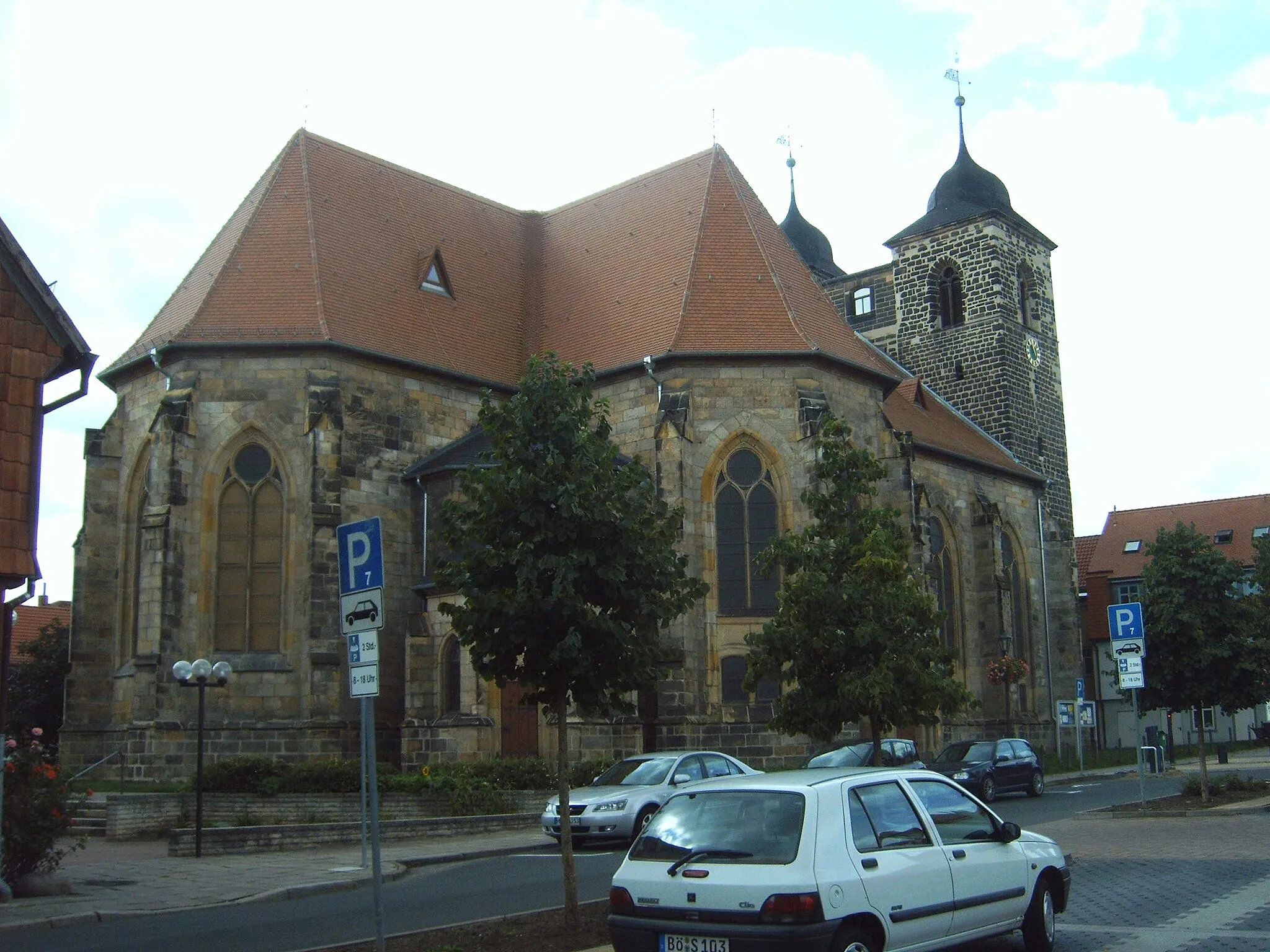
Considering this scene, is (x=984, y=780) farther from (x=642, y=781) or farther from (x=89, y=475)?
(x=89, y=475)

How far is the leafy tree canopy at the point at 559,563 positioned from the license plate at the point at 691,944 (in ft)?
10.9

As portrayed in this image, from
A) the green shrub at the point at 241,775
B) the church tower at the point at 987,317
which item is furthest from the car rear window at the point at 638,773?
the church tower at the point at 987,317

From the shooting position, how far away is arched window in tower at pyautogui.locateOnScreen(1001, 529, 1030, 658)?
39.4 m

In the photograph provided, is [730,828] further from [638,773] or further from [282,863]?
[638,773]

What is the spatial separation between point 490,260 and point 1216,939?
2881cm

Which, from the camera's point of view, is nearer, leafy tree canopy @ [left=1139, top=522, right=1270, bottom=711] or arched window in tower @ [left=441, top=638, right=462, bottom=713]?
leafy tree canopy @ [left=1139, top=522, right=1270, bottom=711]

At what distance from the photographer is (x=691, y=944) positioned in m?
7.63

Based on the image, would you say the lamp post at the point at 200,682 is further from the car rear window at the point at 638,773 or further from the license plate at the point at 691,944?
the license plate at the point at 691,944

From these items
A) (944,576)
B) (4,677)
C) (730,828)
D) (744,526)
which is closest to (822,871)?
(730,828)

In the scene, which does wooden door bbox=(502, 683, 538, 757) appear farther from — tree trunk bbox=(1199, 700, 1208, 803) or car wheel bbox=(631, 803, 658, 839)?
tree trunk bbox=(1199, 700, 1208, 803)

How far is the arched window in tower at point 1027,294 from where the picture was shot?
44.7m

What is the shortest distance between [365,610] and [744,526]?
2066cm

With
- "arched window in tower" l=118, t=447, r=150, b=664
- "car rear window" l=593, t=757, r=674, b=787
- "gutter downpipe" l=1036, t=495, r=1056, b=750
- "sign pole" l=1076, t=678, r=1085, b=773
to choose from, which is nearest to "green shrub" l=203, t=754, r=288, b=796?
"arched window in tower" l=118, t=447, r=150, b=664

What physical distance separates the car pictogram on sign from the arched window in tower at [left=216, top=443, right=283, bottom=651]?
2005 centimetres
